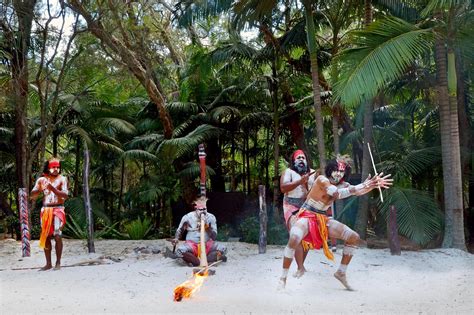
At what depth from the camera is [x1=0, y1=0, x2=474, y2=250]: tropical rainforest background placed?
9242mm

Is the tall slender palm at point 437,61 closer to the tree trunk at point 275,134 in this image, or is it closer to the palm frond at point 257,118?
the tree trunk at point 275,134

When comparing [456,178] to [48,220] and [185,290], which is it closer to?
[185,290]

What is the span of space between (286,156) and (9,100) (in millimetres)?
7548

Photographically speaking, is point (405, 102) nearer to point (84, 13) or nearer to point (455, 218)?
point (455, 218)

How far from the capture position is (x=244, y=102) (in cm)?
1484

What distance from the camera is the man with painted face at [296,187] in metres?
6.78

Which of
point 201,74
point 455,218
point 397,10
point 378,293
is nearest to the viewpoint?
point 378,293

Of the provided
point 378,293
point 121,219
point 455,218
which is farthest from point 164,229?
point 378,293

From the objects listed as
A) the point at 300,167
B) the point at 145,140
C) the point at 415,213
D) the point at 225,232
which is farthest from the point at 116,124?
the point at 300,167

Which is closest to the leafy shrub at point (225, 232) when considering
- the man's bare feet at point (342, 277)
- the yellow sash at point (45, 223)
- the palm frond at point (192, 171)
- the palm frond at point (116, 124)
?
the palm frond at point (192, 171)

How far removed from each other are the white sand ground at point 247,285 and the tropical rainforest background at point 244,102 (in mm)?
2065

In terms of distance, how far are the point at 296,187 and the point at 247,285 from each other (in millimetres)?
1322

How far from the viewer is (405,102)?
13.2m

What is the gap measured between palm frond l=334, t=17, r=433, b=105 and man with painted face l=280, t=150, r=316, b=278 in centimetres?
Result: 142
